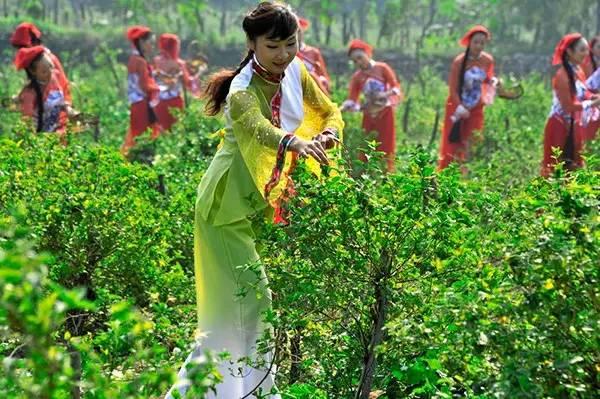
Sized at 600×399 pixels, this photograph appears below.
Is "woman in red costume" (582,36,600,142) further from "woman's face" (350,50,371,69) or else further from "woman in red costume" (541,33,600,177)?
"woman's face" (350,50,371,69)

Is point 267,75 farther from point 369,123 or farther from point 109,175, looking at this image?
point 369,123

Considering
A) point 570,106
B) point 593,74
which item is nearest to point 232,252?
point 570,106

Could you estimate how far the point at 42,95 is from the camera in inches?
318

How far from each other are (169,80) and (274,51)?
8861 mm

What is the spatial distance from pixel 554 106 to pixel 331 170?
17.9 feet

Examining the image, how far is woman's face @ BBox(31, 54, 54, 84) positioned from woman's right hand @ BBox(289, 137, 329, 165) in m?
5.18

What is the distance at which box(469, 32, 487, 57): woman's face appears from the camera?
9.60 meters

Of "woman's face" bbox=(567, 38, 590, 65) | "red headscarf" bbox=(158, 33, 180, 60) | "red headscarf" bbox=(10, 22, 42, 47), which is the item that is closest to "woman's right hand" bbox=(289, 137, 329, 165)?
"woman's face" bbox=(567, 38, 590, 65)

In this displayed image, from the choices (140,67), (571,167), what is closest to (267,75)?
(571,167)

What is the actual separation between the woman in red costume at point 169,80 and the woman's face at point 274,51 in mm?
8069

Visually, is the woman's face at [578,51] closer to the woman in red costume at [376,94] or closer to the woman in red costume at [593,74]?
the woman in red costume at [593,74]

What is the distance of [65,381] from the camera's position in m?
1.94

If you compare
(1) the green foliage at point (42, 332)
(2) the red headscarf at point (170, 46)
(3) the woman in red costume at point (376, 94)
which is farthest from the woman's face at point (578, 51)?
(1) the green foliage at point (42, 332)

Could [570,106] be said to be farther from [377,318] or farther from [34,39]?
[377,318]
